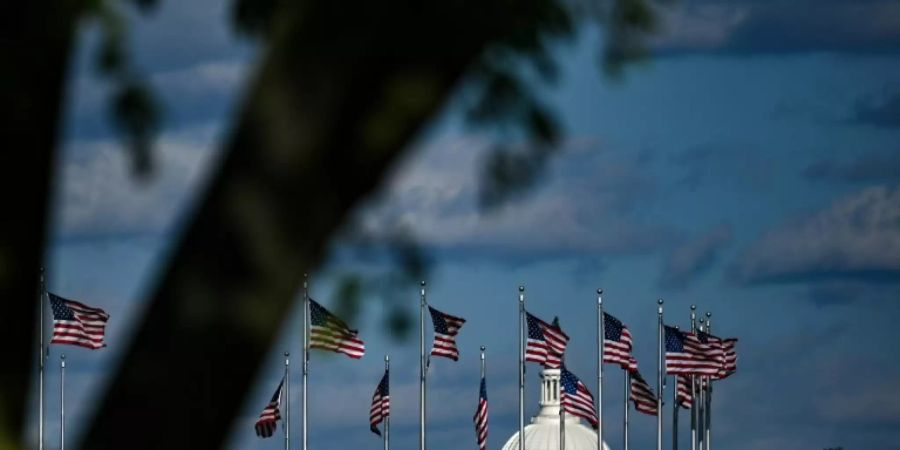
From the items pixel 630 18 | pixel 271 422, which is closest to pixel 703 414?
pixel 271 422

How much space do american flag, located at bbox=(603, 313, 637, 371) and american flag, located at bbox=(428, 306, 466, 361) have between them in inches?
227

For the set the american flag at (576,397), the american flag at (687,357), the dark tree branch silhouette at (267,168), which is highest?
the american flag at (687,357)

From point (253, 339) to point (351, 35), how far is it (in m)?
1.02

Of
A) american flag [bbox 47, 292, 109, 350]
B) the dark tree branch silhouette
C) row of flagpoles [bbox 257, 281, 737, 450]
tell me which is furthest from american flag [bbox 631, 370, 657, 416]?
the dark tree branch silhouette

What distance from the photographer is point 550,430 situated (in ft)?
483

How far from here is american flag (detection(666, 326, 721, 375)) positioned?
2299 inches

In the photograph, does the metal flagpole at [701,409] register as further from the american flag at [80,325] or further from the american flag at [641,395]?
the american flag at [80,325]

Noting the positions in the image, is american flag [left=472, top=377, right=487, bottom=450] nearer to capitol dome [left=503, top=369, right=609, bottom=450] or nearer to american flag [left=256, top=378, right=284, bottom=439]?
american flag [left=256, top=378, right=284, bottom=439]

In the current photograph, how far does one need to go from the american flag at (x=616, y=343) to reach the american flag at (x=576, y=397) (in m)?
1.16

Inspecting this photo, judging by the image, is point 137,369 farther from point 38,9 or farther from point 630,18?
point 630,18

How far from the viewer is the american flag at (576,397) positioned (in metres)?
58.8

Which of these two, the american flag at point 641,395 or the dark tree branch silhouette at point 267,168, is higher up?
the american flag at point 641,395

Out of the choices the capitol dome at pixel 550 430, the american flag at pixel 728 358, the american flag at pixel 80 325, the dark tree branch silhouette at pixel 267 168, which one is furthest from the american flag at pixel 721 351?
the capitol dome at pixel 550 430

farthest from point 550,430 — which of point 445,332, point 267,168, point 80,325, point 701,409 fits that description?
point 267,168
